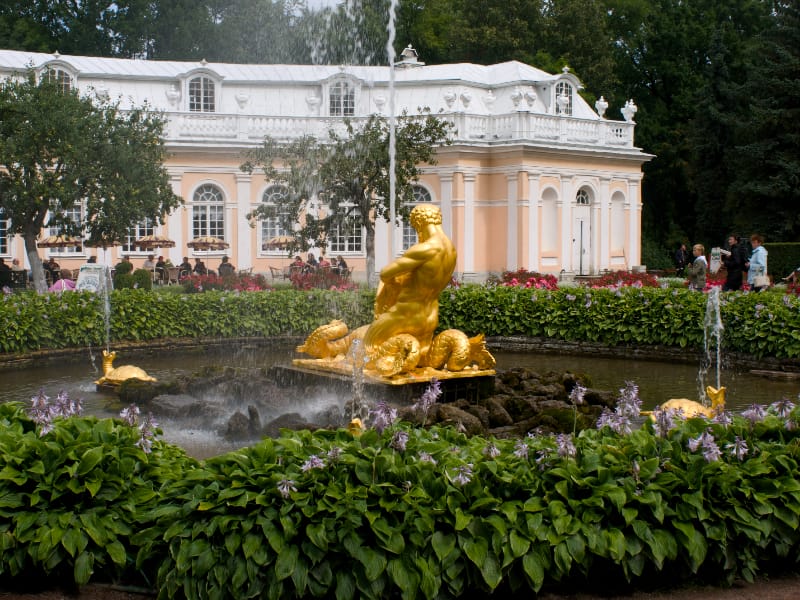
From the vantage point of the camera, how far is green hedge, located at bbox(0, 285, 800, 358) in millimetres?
13906

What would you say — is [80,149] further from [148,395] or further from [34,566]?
[34,566]

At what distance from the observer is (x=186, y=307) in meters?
16.5

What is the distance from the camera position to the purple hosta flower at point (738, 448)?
5286 mm

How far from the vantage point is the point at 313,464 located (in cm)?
484

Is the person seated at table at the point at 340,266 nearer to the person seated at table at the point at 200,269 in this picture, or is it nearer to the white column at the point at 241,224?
the white column at the point at 241,224

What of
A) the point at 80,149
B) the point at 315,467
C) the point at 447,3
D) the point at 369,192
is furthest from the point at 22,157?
the point at 447,3

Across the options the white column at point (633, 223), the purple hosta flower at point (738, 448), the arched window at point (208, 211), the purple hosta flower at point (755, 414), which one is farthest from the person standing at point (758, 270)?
the arched window at point (208, 211)

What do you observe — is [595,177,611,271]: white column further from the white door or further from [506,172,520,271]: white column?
[506,172,520,271]: white column

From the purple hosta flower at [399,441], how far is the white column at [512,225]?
87.8 ft

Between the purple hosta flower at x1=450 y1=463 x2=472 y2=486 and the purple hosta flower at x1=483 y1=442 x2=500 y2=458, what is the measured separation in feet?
1.16

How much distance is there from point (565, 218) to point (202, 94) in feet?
40.4

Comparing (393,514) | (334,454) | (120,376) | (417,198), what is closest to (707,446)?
(393,514)


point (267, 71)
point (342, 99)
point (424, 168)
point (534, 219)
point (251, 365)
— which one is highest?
point (267, 71)

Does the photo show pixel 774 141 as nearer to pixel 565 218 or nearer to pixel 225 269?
pixel 565 218
